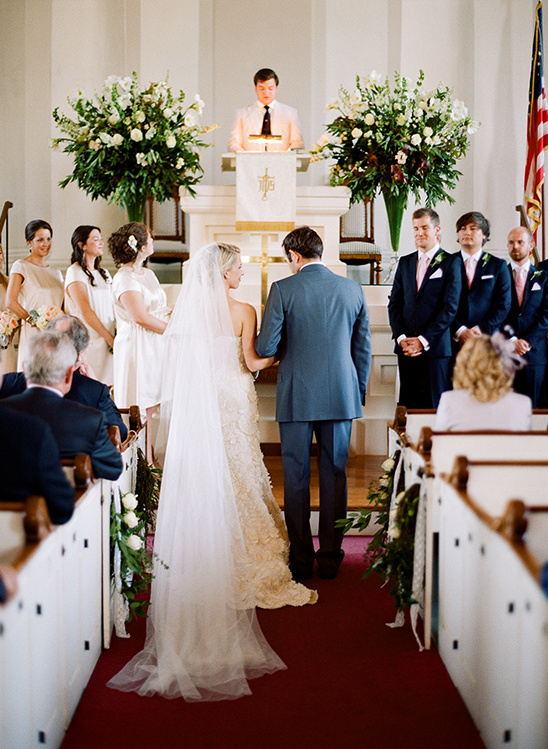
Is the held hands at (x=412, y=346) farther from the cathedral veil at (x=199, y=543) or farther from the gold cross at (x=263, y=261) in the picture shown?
the cathedral veil at (x=199, y=543)

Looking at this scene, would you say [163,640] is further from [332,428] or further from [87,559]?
[332,428]

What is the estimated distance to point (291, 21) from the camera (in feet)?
28.9

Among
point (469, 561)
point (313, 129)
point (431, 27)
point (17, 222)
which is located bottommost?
point (469, 561)

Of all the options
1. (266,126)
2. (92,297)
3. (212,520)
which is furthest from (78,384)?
(266,126)

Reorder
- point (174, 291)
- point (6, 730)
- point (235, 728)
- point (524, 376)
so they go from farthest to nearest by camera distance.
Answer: point (174, 291) → point (524, 376) → point (235, 728) → point (6, 730)

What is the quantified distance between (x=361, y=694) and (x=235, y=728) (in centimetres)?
54

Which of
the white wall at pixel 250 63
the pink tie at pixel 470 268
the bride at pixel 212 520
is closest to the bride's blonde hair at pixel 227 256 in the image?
the bride at pixel 212 520

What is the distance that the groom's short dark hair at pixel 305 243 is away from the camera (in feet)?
13.4

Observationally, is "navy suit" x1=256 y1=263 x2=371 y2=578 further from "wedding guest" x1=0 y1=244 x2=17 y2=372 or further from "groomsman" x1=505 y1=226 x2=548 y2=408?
"wedding guest" x1=0 y1=244 x2=17 y2=372

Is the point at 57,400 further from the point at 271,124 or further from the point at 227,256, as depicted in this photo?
the point at 271,124

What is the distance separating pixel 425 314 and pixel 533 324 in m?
0.84

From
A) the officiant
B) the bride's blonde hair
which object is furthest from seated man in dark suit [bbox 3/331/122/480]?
the officiant

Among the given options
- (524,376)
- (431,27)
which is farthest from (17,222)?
(524,376)

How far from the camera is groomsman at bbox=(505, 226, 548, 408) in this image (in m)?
5.57
